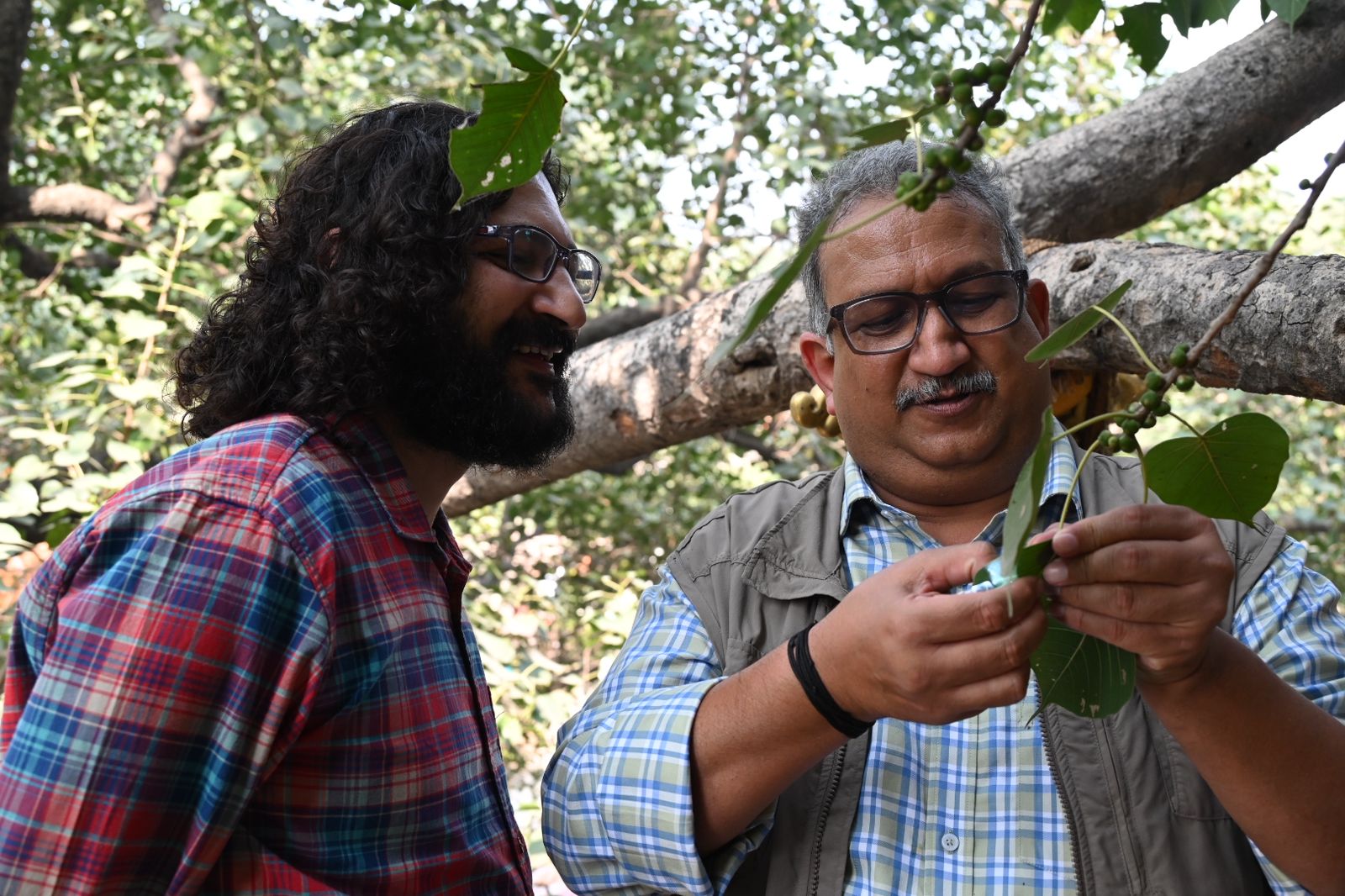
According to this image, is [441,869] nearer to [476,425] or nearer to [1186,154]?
[476,425]

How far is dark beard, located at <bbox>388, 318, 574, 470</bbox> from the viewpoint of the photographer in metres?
1.72

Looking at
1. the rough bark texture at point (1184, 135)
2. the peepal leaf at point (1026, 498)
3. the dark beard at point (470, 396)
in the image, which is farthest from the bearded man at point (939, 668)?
the rough bark texture at point (1184, 135)

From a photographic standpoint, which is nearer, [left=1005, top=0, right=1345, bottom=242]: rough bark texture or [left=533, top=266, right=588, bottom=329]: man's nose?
[left=533, top=266, right=588, bottom=329]: man's nose

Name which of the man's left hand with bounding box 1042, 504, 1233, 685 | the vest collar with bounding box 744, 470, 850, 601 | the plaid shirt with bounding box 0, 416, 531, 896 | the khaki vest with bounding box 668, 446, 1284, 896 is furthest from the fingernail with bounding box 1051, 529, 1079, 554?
the plaid shirt with bounding box 0, 416, 531, 896

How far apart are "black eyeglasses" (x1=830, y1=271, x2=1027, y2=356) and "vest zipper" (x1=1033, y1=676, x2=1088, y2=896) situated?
514 mm

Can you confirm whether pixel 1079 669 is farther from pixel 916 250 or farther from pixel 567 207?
pixel 567 207

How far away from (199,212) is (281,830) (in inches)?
113

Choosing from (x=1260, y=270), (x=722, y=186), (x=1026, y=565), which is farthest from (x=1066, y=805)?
(x=722, y=186)

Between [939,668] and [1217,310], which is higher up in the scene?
[1217,310]

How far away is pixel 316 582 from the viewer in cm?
136

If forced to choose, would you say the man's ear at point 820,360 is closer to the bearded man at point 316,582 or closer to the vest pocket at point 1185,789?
the bearded man at point 316,582

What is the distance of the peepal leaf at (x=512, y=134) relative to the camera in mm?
954

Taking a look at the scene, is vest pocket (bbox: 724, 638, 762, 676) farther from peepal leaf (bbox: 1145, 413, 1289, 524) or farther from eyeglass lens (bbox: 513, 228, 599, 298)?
peepal leaf (bbox: 1145, 413, 1289, 524)

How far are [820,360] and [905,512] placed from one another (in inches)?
11.3
